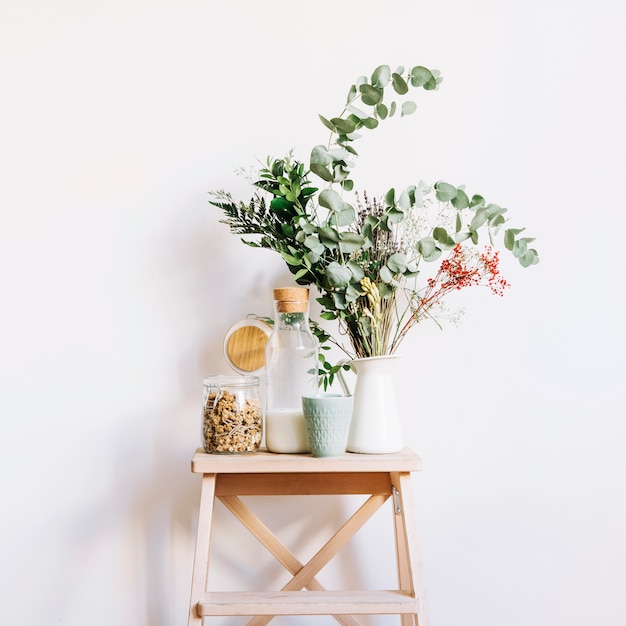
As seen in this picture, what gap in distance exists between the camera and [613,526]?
1389 millimetres

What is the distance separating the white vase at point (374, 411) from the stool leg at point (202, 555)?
0.85 ft

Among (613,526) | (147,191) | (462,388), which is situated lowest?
(613,526)

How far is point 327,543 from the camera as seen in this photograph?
1.33 meters

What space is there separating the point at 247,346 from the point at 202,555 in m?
0.40

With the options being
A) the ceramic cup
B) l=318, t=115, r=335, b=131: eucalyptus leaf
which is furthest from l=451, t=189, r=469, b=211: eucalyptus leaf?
the ceramic cup

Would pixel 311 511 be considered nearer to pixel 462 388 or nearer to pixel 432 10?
pixel 462 388

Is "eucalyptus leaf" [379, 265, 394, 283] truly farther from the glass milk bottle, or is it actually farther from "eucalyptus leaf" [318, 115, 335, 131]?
"eucalyptus leaf" [318, 115, 335, 131]

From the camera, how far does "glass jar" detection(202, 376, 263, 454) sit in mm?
1156

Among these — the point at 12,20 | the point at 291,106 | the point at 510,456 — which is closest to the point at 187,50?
the point at 291,106

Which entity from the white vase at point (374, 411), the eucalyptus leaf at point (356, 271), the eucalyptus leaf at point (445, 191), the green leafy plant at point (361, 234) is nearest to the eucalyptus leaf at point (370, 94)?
the green leafy plant at point (361, 234)

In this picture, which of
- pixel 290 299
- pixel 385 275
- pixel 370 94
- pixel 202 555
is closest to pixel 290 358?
pixel 290 299

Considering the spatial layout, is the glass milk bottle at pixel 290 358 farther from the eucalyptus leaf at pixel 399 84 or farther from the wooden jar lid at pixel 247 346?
the eucalyptus leaf at pixel 399 84

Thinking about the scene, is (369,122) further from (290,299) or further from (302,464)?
(302,464)

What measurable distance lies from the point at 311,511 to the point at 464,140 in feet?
2.80
